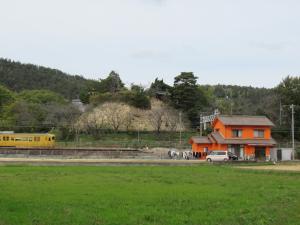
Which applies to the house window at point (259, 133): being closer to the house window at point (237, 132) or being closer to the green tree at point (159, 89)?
the house window at point (237, 132)

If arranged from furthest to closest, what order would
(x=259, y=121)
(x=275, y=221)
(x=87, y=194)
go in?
(x=259, y=121)
(x=87, y=194)
(x=275, y=221)

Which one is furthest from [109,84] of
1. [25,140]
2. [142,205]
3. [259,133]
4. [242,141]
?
[142,205]

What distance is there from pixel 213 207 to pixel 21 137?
183 ft

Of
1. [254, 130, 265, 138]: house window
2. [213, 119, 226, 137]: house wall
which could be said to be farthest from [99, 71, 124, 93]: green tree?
[254, 130, 265, 138]: house window

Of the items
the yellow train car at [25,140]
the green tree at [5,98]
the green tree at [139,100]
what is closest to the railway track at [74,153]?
the yellow train car at [25,140]

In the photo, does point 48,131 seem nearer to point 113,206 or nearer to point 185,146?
point 185,146

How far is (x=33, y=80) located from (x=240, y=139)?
91867mm

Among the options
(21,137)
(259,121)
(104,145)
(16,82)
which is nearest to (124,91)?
(104,145)

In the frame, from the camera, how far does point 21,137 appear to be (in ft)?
212

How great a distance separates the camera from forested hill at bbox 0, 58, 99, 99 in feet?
437

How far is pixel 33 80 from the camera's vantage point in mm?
136000

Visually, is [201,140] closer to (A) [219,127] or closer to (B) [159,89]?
(A) [219,127]

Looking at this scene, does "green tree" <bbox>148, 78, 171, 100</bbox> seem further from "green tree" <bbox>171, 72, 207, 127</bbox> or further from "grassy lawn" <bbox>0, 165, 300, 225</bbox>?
"grassy lawn" <bbox>0, 165, 300, 225</bbox>

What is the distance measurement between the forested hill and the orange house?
3021 inches
